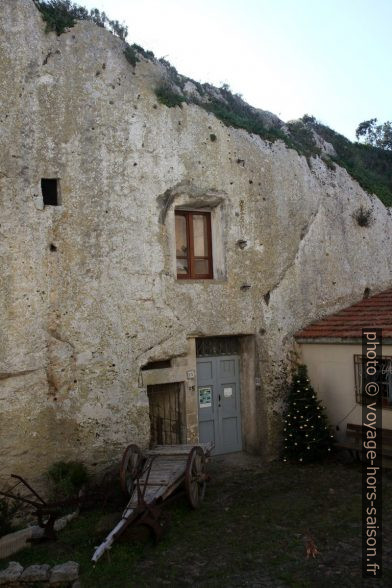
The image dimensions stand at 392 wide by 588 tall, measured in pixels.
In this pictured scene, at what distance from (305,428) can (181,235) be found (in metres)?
4.66

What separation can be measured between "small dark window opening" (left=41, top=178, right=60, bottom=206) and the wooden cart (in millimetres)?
4436

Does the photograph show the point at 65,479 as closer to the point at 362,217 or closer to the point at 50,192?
the point at 50,192

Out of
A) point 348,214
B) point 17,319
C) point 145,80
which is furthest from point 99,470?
point 348,214

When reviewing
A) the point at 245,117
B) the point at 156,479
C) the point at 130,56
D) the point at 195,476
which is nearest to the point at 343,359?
the point at 195,476

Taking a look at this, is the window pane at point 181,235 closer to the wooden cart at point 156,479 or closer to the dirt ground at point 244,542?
the wooden cart at point 156,479

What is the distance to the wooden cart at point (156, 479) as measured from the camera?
6828 millimetres

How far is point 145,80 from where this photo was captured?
10273 millimetres

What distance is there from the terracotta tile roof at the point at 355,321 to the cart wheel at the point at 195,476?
4095 mm

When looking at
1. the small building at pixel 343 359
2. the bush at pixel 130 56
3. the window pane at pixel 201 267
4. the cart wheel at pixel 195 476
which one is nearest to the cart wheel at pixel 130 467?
the cart wheel at pixel 195 476

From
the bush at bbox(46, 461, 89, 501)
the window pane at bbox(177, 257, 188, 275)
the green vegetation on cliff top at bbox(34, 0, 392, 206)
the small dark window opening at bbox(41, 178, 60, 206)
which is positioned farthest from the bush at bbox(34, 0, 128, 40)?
the bush at bbox(46, 461, 89, 501)

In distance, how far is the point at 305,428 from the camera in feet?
35.0

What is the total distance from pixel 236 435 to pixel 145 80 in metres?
7.52

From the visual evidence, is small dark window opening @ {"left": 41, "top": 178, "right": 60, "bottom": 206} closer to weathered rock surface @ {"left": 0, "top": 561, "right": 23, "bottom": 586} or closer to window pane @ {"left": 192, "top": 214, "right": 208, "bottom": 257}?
window pane @ {"left": 192, "top": 214, "right": 208, "bottom": 257}

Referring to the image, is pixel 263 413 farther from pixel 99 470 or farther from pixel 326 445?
pixel 99 470
